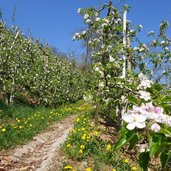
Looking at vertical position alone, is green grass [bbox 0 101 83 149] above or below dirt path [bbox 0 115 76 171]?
above

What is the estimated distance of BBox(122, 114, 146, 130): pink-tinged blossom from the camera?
6.61ft

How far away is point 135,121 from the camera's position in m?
2.04

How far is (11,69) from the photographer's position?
639 inches

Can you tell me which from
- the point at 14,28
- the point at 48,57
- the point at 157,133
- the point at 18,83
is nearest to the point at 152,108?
the point at 157,133

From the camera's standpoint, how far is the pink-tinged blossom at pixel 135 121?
6.61 ft

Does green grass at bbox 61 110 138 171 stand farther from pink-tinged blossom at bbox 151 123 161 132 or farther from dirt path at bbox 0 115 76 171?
pink-tinged blossom at bbox 151 123 161 132

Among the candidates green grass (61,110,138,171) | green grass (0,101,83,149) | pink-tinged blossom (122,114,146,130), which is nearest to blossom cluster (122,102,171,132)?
pink-tinged blossom (122,114,146,130)

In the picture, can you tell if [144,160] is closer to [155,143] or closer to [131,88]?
[155,143]

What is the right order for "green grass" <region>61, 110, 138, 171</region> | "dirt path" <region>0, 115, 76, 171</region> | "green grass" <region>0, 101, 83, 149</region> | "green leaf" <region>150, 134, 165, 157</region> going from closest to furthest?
"green leaf" <region>150, 134, 165, 157</region>, "green grass" <region>61, 110, 138, 171</region>, "dirt path" <region>0, 115, 76, 171</region>, "green grass" <region>0, 101, 83, 149</region>

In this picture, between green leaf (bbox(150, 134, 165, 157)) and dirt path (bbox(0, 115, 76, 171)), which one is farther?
dirt path (bbox(0, 115, 76, 171))

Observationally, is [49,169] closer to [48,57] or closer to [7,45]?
[7,45]

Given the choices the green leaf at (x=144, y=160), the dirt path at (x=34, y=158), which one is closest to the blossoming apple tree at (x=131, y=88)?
the green leaf at (x=144, y=160)

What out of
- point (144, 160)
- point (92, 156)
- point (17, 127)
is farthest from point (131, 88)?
point (17, 127)

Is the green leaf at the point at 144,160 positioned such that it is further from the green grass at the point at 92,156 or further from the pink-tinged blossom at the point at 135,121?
the green grass at the point at 92,156
